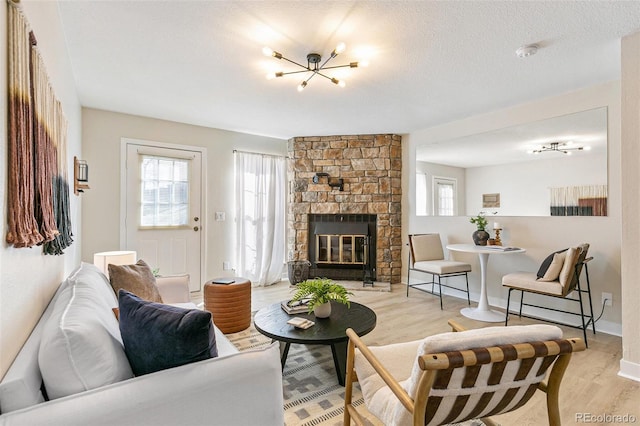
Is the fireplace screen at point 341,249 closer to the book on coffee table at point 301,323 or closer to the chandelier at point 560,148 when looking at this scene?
the chandelier at point 560,148

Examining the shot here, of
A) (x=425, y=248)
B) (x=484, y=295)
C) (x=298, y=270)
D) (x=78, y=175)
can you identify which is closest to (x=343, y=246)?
(x=298, y=270)

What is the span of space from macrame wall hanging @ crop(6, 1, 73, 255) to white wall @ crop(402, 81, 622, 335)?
4.12 meters

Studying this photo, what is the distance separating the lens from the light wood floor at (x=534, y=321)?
1854 millimetres

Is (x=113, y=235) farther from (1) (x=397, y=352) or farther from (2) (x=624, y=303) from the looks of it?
(2) (x=624, y=303)

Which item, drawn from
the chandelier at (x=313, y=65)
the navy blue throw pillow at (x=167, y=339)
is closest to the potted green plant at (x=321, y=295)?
the navy blue throw pillow at (x=167, y=339)

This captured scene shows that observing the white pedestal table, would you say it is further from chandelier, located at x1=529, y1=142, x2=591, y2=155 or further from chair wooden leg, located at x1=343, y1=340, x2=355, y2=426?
chair wooden leg, located at x1=343, y1=340, x2=355, y2=426

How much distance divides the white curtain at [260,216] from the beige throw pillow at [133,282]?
265 centimetres

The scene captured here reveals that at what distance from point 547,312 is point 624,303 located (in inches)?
51.6

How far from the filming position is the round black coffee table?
1983mm

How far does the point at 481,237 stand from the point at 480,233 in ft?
0.16

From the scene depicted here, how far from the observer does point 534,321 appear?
3.34m

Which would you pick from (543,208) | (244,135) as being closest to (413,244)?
(543,208)

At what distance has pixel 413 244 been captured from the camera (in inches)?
169

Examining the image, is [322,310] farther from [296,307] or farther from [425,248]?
[425,248]
